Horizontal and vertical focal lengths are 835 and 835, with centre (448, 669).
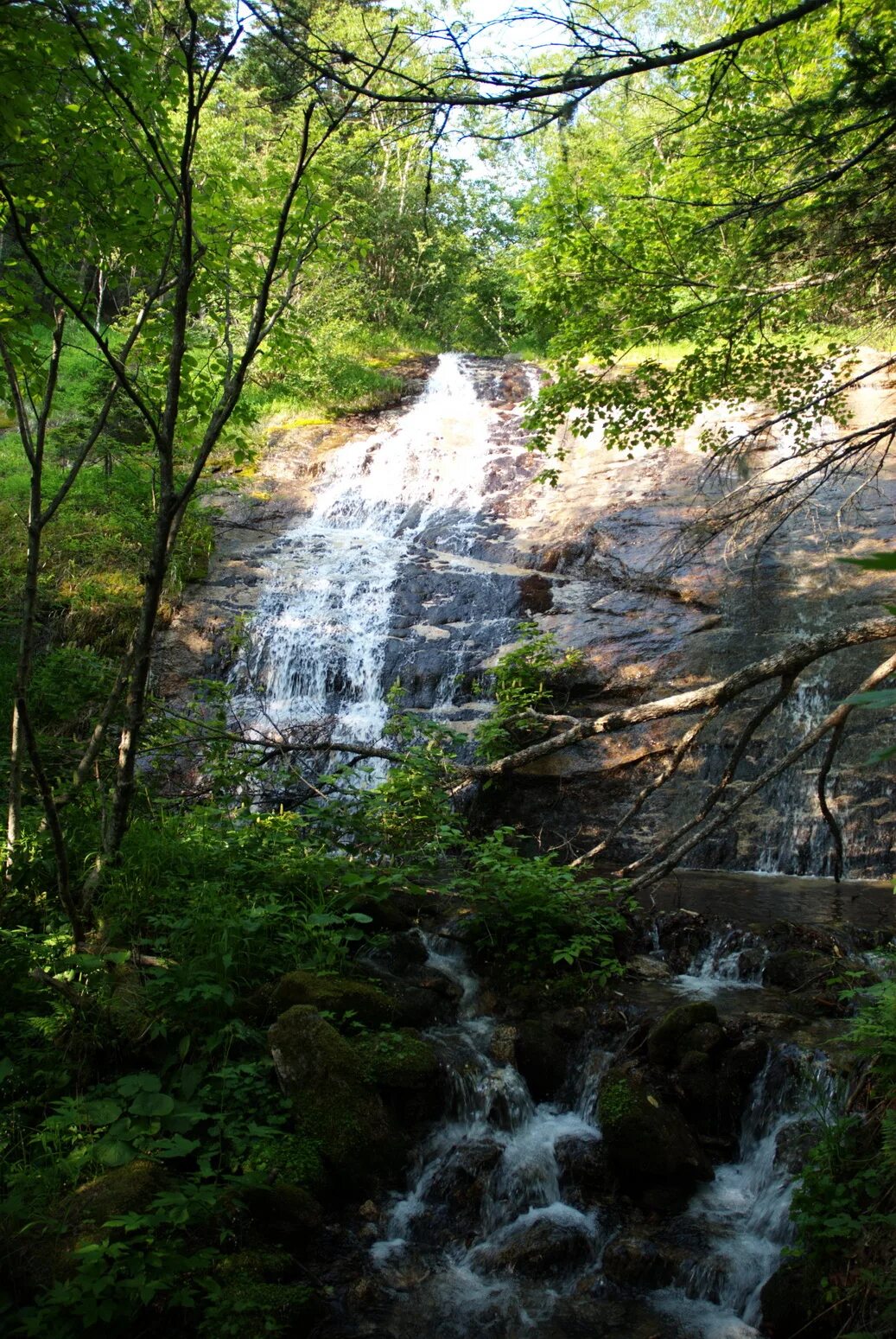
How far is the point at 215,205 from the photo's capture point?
5246 mm

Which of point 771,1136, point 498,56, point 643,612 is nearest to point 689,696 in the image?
point 771,1136

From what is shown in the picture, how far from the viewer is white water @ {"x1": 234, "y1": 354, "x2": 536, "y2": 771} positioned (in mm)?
10602

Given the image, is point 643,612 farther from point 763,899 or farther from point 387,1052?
point 387,1052

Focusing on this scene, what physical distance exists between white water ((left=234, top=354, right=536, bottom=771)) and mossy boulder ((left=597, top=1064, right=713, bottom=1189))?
434cm

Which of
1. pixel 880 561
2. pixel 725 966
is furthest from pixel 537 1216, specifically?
pixel 880 561

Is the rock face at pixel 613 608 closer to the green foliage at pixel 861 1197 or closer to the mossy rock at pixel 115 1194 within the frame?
the green foliage at pixel 861 1197

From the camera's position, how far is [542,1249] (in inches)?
147

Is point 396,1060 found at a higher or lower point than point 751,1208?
higher

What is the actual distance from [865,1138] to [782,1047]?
55.4 inches

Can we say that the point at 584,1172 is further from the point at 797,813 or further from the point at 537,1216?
the point at 797,813

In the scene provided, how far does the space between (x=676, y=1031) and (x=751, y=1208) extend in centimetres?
94

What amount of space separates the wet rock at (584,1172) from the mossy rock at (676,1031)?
0.63m

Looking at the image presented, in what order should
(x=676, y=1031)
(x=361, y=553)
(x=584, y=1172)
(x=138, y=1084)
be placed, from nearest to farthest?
(x=138, y=1084), (x=584, y=1172), (x=676, y=1031), (x=361, y=553)

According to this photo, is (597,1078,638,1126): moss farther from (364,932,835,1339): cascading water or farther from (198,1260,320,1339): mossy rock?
(198,1260,320,1339): mossy rock
